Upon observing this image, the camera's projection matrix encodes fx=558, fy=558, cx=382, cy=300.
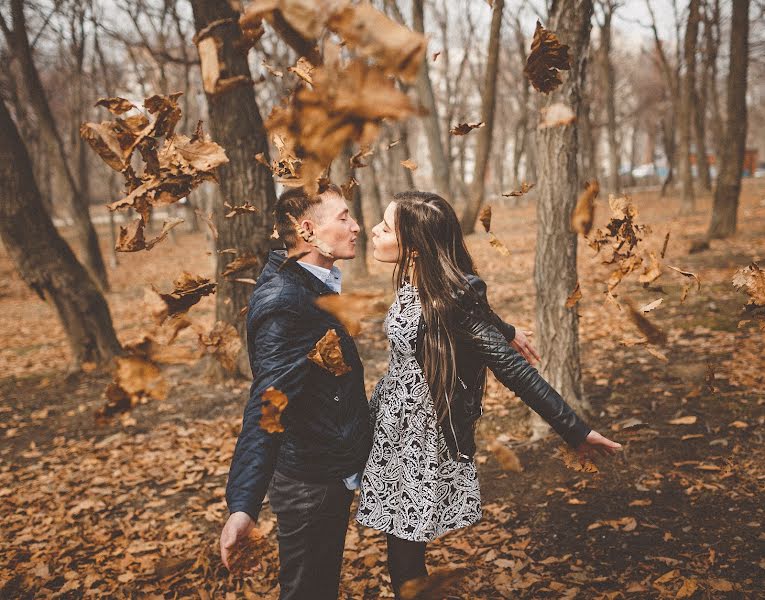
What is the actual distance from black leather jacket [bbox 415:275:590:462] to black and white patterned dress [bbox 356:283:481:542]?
61 mm

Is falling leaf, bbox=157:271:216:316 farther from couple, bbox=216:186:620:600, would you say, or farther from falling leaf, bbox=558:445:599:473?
falling leaf, bbox=558:445:599:473

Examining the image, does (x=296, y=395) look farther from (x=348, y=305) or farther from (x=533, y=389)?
(x=533, y=389)

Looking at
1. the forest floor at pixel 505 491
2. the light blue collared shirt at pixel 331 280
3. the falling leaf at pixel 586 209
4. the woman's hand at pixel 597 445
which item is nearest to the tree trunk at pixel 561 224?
the forest floor at pixel 505 491

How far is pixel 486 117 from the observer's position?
1300 cm

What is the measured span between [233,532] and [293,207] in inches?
46.7

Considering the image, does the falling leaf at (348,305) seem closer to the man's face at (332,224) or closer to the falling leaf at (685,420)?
the man's face at (332,224)

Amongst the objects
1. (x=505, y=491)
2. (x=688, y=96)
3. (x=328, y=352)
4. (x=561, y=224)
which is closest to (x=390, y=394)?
(x=328, y=352)

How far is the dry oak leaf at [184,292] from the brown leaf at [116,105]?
0.67 meters

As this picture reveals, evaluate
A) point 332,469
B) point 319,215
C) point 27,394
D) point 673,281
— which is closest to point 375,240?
point 319,215

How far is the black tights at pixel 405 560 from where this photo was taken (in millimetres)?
2164

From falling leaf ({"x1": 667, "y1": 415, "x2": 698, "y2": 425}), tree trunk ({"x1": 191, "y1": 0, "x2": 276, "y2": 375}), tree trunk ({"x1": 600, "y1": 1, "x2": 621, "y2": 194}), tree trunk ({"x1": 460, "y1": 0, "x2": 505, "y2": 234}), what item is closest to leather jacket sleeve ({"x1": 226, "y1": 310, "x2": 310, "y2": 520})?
tree trunk ({"x1": 191, "y1": 0, "x2": 276, "y2": 375})

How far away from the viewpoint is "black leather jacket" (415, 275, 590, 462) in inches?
79.7

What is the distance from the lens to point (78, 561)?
3.50 metres

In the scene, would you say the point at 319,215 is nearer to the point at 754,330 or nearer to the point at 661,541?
the point at 661,541
